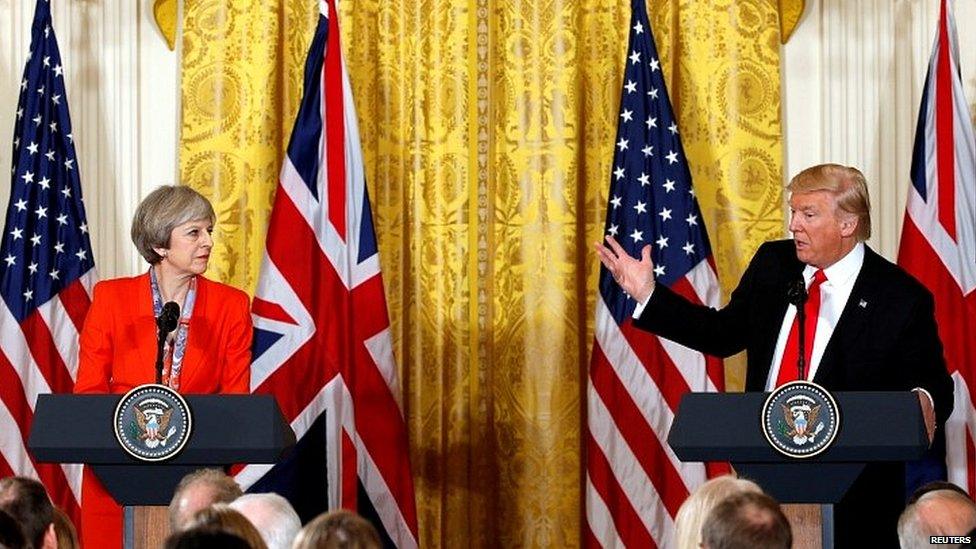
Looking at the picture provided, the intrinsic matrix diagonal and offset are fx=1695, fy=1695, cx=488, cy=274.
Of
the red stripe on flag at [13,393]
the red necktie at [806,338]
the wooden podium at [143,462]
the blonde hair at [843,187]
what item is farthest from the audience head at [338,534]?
the red stripe on flag at [13,393]

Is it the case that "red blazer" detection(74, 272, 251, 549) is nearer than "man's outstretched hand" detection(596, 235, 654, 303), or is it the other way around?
"red blazer" detection(74, 272, 251, 549)

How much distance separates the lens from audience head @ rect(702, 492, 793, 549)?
10.5ft

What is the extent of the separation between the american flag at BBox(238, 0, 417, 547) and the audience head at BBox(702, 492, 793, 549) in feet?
11.8

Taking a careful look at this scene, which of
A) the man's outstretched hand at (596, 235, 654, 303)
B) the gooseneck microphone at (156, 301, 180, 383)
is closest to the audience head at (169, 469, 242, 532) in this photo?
the gooseneck microphone at (156, 301, 180, 383)

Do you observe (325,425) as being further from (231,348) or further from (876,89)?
(876,89)

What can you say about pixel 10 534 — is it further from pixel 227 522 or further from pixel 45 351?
pixel 45 351

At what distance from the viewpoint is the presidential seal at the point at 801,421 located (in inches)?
175

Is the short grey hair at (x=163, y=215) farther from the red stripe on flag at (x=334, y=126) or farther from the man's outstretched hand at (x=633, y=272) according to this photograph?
the man's outstretched hand at (x=633, y=272)

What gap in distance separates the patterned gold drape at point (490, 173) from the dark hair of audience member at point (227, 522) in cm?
435

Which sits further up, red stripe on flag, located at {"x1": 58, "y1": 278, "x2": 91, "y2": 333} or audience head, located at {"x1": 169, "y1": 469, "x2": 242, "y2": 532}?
red stripe on flag, located at {"x1": 58, "y1": 278, "x2": 91, "y2": 333}

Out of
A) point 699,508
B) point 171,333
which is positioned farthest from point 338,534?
point 171,333

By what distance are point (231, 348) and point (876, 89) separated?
3.43 metres

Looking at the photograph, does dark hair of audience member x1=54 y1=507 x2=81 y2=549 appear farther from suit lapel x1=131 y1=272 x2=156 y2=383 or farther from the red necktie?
the red necktie

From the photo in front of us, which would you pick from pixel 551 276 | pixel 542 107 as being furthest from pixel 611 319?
pixel 542 107
